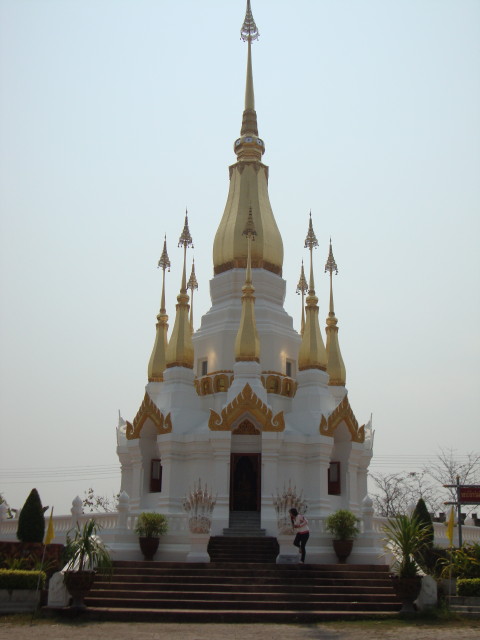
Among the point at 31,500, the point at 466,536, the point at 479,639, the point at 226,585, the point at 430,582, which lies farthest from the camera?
the point at 466,536

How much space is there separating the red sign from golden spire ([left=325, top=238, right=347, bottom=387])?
9.98m

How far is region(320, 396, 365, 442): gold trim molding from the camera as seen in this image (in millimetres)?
28141

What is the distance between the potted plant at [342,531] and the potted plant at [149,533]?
16.5ft

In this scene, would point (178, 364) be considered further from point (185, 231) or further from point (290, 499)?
point (290, 499)

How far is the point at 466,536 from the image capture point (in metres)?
28.7

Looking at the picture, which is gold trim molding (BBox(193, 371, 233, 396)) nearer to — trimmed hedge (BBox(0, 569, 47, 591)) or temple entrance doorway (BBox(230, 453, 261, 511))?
temple entrance doorway (BBox(230, 453, 261, 511))

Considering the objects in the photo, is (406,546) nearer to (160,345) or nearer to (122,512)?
(122,512)

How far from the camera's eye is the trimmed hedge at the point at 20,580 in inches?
697

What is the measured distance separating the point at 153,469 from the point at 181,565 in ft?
31.1

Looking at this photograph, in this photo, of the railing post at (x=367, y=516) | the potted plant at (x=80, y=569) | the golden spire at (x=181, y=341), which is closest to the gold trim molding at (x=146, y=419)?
the golden spire at (x=181, y=341)

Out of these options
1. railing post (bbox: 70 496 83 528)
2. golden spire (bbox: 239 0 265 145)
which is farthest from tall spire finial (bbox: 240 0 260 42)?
railing post (bbox: 70 496 83 528)

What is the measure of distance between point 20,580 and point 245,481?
11234 millimetres

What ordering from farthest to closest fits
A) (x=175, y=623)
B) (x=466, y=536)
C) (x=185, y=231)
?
(x=185, y=231), (x=466, y=536), (x=175, y=623)

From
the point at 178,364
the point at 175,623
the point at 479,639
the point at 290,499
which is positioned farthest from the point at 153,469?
the point at 479,639
